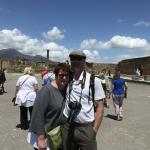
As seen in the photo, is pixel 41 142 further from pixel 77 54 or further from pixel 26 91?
pixel 26 91

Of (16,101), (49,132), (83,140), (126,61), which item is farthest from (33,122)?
(126,61)

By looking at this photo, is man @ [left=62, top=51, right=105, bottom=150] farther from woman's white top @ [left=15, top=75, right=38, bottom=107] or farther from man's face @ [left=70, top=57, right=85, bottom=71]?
woman's white top @ [left=15, top=75, right=38, bottom=107]

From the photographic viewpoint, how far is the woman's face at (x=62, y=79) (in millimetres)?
4117

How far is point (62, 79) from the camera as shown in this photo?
412 cm

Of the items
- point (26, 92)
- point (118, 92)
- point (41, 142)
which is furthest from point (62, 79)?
point (118, 92)

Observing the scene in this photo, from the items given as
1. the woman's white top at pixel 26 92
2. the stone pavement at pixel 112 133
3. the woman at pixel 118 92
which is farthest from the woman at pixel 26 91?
the woman at pixel 118 92

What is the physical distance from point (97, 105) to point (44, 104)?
65cm

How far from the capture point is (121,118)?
11.5 meters

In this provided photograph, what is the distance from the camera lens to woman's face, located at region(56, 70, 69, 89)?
4117 mm

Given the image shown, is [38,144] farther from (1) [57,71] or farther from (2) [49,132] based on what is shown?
(1) [57,71]

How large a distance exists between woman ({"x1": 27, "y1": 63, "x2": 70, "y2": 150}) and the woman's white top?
516cm

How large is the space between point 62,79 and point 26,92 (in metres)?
5.32

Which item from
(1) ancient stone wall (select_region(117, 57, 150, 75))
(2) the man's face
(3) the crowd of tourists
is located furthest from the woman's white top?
(1) ancient stone wall (select_region(117, 57, 150, 75))

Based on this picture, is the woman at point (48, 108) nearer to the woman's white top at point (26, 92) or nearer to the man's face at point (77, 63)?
the man's face at point (77, 63)
